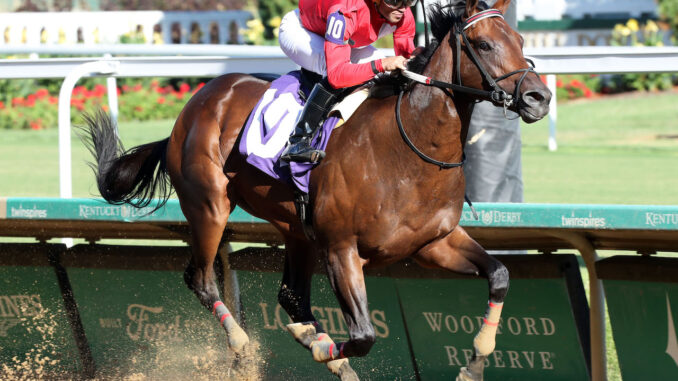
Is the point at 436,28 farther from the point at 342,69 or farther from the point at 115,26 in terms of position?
the point at 115,26

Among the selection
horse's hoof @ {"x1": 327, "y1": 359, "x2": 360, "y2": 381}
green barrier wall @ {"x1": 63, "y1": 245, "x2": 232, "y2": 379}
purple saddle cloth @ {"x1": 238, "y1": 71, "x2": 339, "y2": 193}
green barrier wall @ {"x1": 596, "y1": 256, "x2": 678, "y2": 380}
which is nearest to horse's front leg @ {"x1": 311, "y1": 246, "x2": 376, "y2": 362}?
horse's hoof @ {"x1": 327, "y1": 359, "x2": 360, "y2": 381}

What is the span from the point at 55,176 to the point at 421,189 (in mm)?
8564

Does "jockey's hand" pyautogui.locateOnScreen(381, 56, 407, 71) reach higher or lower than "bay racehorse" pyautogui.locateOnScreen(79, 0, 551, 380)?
higher

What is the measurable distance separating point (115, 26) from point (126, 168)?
19070 millimetres

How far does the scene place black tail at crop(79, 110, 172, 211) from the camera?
15.7 feet

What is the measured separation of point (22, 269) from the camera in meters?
5.48

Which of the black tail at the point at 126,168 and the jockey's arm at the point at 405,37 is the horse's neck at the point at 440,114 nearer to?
the jockey's arm at the point at 405,37

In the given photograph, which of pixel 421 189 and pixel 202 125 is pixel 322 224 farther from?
pixel 202 125

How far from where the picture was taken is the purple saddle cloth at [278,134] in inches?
158

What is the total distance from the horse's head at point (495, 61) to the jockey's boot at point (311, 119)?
22.8 inches

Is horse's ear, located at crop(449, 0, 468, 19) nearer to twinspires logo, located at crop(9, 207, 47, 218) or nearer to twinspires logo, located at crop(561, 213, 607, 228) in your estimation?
twinspires logo, located at crop(561, 213, 607, 228)

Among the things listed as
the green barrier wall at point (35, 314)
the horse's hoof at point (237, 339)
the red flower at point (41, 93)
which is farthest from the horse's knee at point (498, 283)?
the red flower at point (41, 93)

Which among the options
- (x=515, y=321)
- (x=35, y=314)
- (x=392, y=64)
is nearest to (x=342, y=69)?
(x=392, y=64)

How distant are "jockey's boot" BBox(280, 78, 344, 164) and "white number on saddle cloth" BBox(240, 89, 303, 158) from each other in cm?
10
